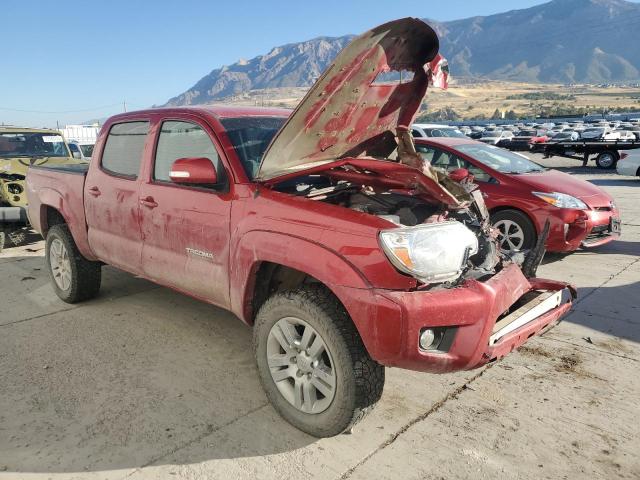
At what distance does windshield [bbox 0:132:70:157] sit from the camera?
8.85 meters

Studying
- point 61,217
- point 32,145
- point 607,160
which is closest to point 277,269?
point 61,217

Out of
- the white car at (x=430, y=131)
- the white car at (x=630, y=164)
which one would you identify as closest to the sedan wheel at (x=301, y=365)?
the white car at (x=430, y=131)

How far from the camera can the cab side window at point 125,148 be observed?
4043mm

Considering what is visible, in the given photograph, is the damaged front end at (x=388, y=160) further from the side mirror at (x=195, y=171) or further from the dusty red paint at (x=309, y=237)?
the side mirror at (x=195, y=171)

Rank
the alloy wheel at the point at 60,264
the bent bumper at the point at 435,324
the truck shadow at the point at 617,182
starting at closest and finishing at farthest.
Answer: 1. the bent bumper at the point at 435,324
2. the alloy wheel at the point at 60,264
3. the truck shadow at the point at 617,182

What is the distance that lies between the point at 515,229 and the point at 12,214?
7.13m

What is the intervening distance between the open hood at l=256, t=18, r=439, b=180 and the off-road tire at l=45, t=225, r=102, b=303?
2.66 metres

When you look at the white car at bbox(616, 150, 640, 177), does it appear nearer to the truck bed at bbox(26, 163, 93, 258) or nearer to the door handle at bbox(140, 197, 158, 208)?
the truck bed at bbox(26, 163, 93, 258)

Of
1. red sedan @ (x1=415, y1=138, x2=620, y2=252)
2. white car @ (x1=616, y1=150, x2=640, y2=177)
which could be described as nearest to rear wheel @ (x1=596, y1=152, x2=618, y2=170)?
white car @ (x1=616, y1=150, x2=640, y2=177)

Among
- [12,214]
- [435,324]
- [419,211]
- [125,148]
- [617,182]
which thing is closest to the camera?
[435,324]

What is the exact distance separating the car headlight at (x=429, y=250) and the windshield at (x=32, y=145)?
856 centimetres

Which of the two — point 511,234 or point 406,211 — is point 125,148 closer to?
point 406,211

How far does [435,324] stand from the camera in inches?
94.3

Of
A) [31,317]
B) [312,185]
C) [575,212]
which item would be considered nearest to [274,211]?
[312,185]
